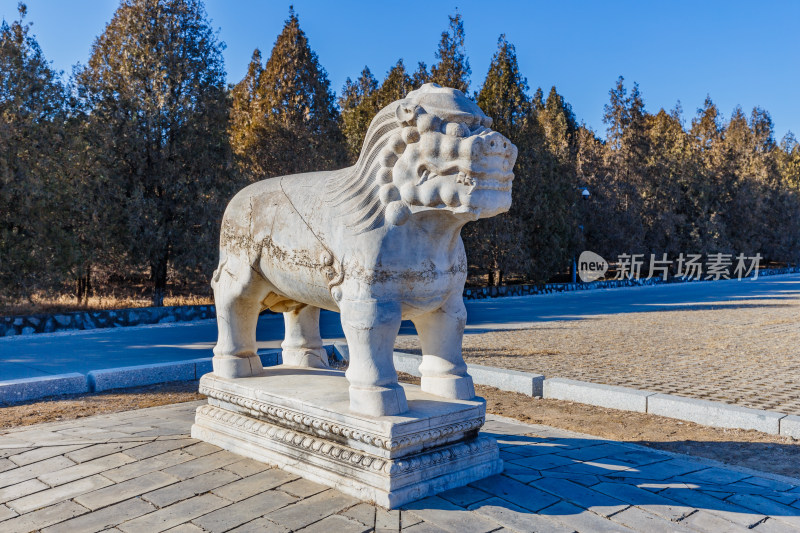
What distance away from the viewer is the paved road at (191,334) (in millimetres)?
6918

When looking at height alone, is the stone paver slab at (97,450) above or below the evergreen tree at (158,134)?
below

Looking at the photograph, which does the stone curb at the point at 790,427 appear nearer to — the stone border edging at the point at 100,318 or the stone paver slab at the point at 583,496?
the stone paver slab at the point at 583,496

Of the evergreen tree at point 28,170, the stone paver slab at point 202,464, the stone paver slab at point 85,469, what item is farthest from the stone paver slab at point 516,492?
the evergreen tree at point 28,170

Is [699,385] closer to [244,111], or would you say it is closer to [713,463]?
[713,463]

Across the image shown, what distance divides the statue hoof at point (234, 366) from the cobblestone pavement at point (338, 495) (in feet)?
1.49

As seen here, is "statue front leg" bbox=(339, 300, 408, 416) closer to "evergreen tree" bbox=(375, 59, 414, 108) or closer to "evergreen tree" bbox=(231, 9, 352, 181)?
"evergreen tree" bbox=(231, 9, 352, 181)

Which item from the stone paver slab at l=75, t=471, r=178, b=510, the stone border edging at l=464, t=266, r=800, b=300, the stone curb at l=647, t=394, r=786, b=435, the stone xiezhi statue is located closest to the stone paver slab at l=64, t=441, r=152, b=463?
the stone paver slab at l=75, t=471, r=178, b=510

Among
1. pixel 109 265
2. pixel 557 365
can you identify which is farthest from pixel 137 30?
pixel 557 365

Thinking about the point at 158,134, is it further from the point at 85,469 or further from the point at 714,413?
the point at 714,413

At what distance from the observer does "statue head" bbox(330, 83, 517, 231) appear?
2801mm

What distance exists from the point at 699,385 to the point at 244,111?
633 inches

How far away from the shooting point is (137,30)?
40.5 feet

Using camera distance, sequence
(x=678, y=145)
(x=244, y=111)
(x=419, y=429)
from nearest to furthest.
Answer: (x=419, y=429) < (x=244, y=111) < (x=678, y=145)

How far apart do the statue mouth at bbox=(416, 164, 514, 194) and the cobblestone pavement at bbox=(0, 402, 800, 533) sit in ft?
4.88
